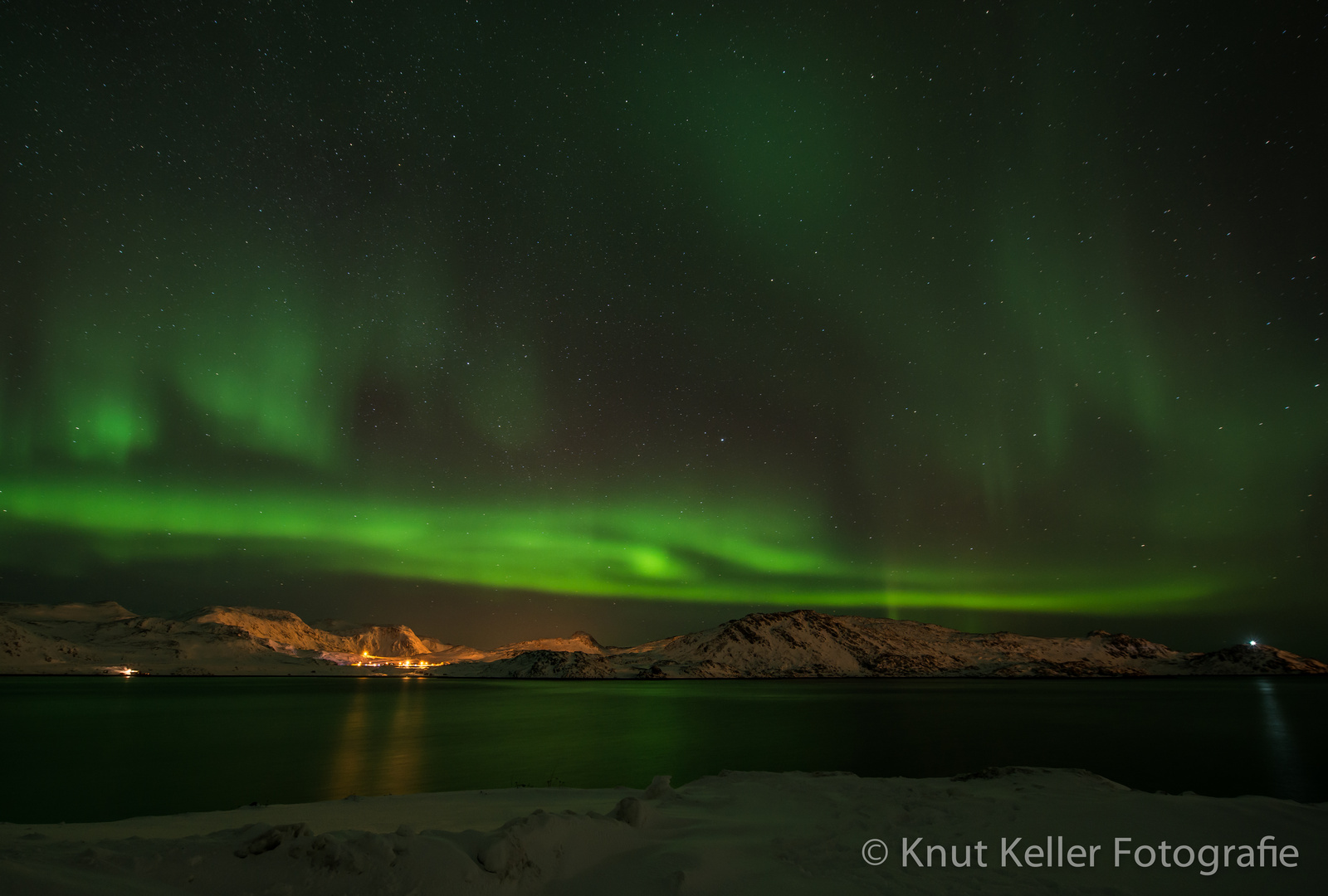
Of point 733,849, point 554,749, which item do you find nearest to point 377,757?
point 554,749

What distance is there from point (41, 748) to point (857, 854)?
49380 millimetres

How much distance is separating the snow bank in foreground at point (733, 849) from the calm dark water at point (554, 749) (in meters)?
15.3

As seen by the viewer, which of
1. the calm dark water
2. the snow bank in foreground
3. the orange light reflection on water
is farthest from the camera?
the calm dark water

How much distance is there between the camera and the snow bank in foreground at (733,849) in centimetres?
671

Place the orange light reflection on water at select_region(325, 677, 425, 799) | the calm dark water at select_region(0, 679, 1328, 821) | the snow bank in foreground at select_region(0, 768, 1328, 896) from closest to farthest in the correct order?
1. the snow bank in foreground at select_region(0, 768, 1328, 896)
2. the orange light reflection on water at select_region(325, 677, 425, 799)
3. the calm dark water at select_region(0, 679, 1328, 821)

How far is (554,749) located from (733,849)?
33014 millimetres

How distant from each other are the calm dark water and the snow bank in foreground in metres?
Answer: 15.3

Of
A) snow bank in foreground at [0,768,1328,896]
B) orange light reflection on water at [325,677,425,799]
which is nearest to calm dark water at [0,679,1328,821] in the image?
orange light reflection on water at [325,677,425,799]

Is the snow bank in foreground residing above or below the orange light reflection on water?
above

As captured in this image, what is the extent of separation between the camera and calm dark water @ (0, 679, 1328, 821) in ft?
85.5

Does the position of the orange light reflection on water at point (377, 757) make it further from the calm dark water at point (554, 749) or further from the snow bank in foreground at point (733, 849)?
the snow bank in foreground at point (733, 849)

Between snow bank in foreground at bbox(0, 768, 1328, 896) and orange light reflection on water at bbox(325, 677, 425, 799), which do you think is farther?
orange light reflection on water at bbox(325, 677, 425, 799)

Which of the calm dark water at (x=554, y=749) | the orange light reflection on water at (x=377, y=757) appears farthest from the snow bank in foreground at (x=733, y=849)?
the calm dark water at (x=554, y=749)

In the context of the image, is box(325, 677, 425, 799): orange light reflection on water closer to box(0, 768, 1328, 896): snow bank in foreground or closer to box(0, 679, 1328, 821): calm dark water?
box(0, 679, 1328, 821): calm dark water
